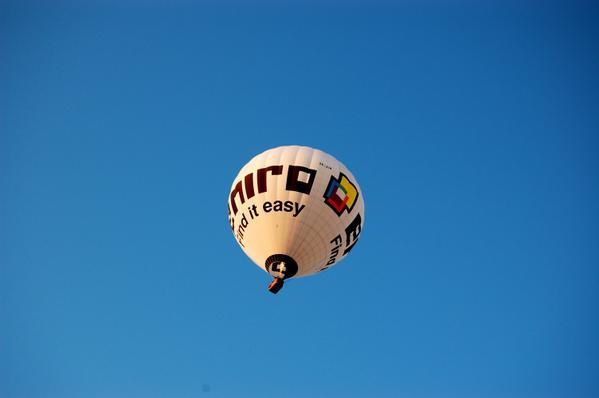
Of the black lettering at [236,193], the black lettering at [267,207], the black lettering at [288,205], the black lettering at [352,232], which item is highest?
the black lettering at [352,232]

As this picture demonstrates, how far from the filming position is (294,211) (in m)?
16.1

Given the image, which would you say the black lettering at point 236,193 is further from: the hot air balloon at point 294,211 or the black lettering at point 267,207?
the black lettering at point 267,207

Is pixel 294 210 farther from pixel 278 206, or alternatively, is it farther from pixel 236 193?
pixel 236 193

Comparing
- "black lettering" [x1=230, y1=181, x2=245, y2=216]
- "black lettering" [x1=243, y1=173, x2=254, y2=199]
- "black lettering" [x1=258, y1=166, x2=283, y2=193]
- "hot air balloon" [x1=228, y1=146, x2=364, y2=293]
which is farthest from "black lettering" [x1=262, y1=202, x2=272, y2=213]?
"black lettering" [x1=230, y1=181, x2=245, y2=216]

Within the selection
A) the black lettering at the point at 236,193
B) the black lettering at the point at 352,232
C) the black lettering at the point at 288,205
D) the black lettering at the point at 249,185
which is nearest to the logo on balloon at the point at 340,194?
the black lettering at the point at 352,232

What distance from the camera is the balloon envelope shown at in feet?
52.9

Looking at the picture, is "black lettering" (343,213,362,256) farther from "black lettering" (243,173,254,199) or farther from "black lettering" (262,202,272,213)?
"black lettering" (243,173,254,199)

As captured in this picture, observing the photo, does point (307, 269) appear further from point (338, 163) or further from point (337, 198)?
point (338, 163)

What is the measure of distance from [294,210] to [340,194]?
1.91 m

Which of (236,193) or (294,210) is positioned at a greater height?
(236,193)

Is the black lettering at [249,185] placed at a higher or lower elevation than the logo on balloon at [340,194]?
lower

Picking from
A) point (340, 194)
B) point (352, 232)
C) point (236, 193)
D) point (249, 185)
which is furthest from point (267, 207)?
point (352, 232)

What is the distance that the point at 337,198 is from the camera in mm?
16984

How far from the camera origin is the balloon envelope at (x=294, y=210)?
52.9 feet
